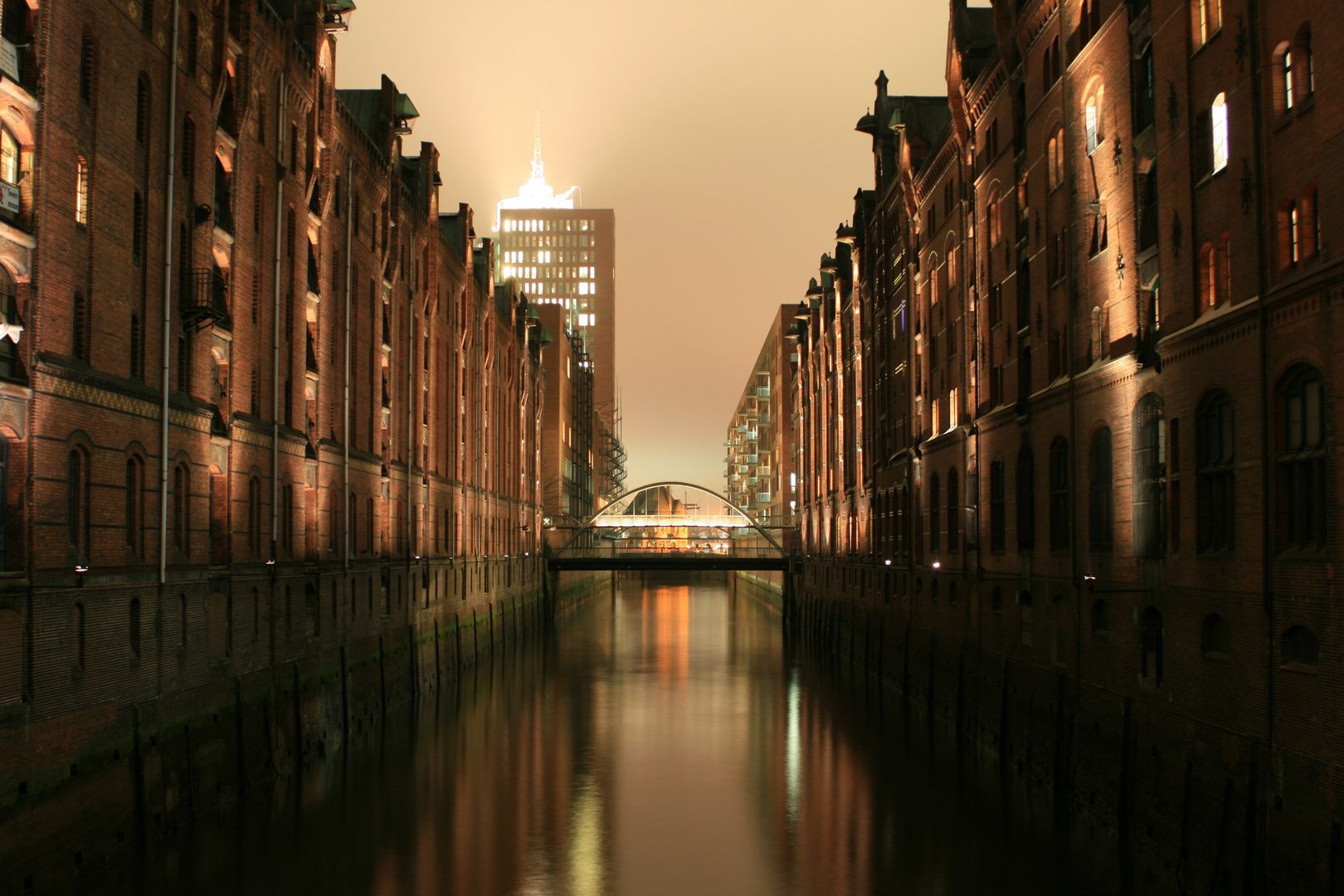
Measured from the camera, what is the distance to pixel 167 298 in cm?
2125

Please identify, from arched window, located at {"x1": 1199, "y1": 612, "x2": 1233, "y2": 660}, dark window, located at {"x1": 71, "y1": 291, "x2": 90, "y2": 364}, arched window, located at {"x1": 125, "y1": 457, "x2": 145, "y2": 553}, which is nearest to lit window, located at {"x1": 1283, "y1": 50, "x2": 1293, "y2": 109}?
arched window, located at {"x1": 1199, "y1": 612, "x2": 1233, "y2": 660}

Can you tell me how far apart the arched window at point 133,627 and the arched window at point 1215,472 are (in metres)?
16.4

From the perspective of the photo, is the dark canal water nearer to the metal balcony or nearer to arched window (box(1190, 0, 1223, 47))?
the metal balcony

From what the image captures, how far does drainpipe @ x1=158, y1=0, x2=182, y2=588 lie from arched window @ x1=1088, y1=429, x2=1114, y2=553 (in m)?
16.3

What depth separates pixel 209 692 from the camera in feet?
74.1

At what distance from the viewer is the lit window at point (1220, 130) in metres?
17.4

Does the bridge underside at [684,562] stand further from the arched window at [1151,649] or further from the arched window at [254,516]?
the arched window at [1151,649]

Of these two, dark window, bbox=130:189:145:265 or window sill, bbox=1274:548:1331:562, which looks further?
dark window, bbox=130:189:145:265

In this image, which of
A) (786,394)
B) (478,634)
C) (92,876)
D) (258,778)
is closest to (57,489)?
(92,876)

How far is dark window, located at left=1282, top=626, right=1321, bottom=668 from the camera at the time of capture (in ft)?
48.2

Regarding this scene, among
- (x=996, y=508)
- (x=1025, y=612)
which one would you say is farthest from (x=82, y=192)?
(x=996, y=508)

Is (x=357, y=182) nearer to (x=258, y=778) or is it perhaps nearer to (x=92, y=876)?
(x=258, y=778)

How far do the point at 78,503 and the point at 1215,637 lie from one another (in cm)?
1664

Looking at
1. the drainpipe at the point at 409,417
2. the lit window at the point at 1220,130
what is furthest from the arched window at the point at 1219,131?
the drainpipe at the point at 409,417
